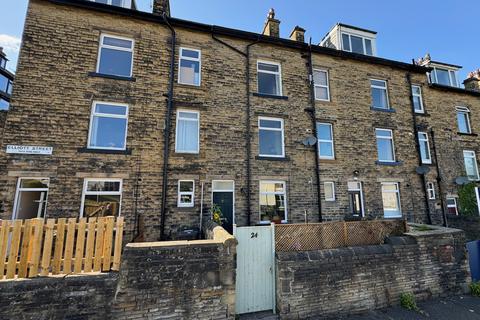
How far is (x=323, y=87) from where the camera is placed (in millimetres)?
11914

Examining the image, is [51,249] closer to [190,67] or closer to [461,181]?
[190,67]

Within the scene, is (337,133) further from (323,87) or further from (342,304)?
(342,304)

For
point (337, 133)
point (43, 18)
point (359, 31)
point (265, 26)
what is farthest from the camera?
point (359, 31)

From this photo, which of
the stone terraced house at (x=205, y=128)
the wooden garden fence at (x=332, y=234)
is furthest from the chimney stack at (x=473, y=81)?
the wooden garden fence at (x=332, y=234)

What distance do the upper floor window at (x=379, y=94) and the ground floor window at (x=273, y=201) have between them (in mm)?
7805

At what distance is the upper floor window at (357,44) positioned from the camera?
1336 centimetres

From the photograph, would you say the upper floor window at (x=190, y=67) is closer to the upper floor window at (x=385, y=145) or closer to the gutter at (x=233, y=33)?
the gutter at (x=233, y=33)

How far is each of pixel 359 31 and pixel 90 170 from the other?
16.1m

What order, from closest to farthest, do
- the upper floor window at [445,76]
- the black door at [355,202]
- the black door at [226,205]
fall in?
the black door at [226,205], the black door at [355,202], the upper floor window at [445,76]

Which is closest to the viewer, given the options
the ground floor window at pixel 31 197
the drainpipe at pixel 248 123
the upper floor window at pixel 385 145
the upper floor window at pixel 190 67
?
the ground floor window at pixel 31 197

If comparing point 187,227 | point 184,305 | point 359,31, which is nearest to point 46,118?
point 187,227

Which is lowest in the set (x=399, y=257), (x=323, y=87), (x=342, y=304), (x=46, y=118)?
(x=342, y=304)

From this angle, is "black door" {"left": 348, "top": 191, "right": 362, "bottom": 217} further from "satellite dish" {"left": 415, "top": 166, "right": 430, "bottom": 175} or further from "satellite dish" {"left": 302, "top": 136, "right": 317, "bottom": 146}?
"satellite dish" {"left": 415, "top": 166, "right": 430, "bottom": 175}

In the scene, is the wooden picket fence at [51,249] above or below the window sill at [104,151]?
below
